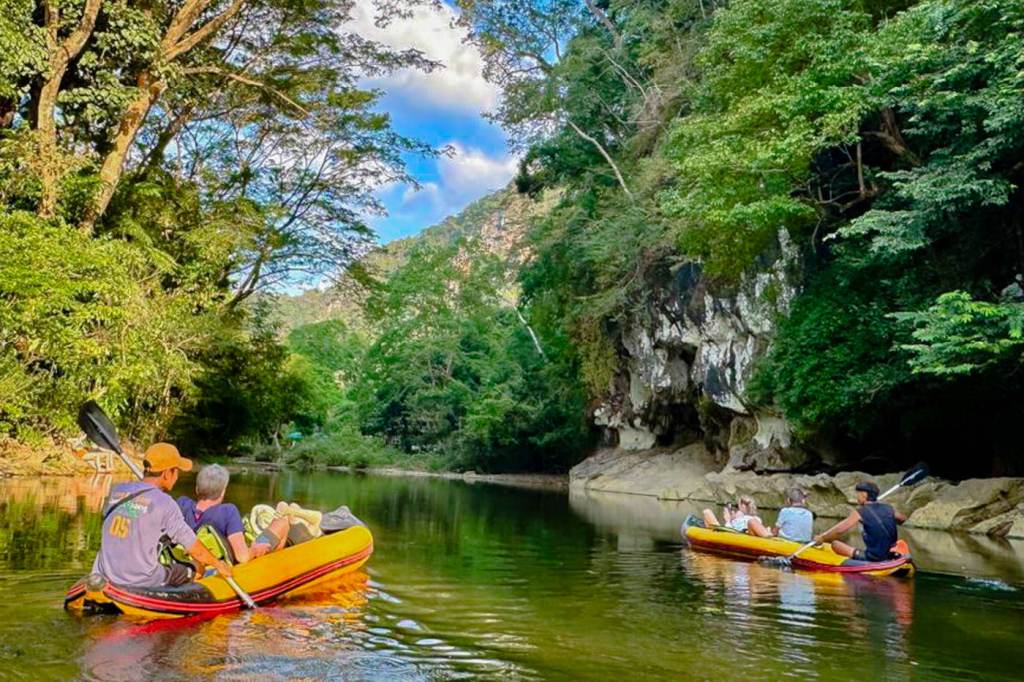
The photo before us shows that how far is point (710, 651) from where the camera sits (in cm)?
520

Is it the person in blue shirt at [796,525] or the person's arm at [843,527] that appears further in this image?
the person in blue shirt at [796,525]

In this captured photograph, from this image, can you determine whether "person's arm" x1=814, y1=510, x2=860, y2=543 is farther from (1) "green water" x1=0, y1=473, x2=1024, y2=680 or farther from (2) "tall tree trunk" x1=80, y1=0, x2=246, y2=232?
(2) "tall tree trunk" x1=80, y1=0, x2=246, y2=232

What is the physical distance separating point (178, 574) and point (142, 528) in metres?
0.52

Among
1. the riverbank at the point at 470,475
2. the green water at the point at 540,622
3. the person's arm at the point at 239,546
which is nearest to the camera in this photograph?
the green water at the point at 540,622

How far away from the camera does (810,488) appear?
1720cm

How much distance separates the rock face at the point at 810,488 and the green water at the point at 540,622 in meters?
3.76

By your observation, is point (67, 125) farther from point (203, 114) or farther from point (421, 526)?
point (421, 526)

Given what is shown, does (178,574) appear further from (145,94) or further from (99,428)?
(145,94)

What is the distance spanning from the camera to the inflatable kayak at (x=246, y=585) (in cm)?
520

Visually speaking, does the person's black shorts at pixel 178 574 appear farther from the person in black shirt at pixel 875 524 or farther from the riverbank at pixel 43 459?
the riverbank at pixel 43 459

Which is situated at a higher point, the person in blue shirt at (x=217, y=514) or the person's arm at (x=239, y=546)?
the person in blue shirt at (x=217, y=514)

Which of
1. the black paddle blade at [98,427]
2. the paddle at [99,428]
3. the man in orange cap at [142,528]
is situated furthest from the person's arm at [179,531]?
the black paddle blade at [98,427]

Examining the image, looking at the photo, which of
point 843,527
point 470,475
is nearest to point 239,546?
point 843,527

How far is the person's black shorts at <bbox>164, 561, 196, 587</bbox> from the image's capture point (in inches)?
216
